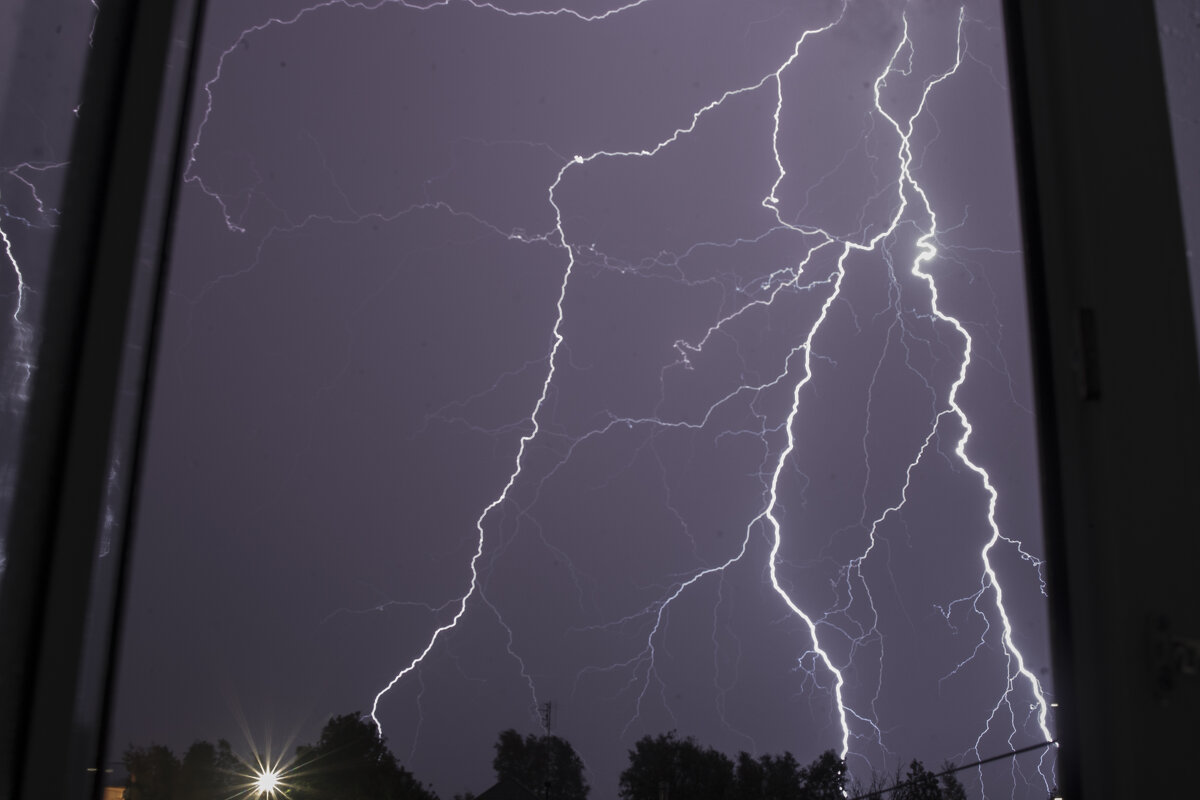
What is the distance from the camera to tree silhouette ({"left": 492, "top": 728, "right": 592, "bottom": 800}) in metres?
7.43

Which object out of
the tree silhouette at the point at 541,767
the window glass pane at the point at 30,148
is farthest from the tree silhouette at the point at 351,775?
the window glass pane at the point at 30,148

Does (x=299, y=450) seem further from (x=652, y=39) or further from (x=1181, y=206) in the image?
(x=1181, y=206)

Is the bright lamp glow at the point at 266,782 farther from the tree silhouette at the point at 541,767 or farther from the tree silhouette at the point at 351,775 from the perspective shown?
the tree silhouette at the point at 541,767

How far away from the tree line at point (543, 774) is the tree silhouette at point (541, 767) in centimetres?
1

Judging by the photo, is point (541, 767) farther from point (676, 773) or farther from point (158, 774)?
point (158, 774)

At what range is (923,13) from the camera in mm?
4250

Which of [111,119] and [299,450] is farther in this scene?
[299,450]

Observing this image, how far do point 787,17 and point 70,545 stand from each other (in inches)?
179

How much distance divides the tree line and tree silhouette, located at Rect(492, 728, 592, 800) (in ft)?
0.04

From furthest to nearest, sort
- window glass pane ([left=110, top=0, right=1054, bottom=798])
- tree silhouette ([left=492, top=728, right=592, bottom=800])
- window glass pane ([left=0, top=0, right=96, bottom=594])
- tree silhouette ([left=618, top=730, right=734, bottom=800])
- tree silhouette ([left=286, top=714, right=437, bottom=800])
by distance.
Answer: tree silhouette ([left=286, top=714, right=437, bottom=800]) → tree silhouette ([left=492, top=728, right=592, bottom=800]) → tree silhouette ([left=618, top=730, right=734, bottom=800]) → window glass pane ([left=110, top=0, right=1054, bottom=798]) → window glass pane ([left=0, top=0, right=96, bottom=594])

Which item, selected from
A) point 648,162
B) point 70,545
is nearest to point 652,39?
point 648,162

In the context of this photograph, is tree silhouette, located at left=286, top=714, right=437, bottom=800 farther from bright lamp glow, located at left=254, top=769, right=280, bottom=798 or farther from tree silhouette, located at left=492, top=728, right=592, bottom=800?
tree silhouette, located at left=492, top=728, right=592, bottom=800

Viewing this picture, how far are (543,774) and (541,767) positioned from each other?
16 centimetres

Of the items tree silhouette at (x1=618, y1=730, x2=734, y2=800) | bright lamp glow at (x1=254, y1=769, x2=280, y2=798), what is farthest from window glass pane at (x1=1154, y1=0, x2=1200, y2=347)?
bright lamp glow at (x1=254, y1=769, x2=280, y2=798)
